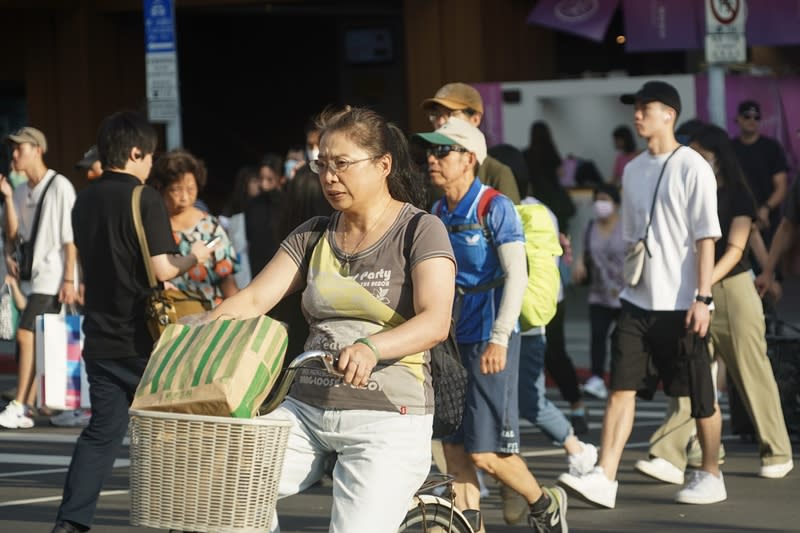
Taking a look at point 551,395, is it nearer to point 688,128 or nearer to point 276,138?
point 688,128

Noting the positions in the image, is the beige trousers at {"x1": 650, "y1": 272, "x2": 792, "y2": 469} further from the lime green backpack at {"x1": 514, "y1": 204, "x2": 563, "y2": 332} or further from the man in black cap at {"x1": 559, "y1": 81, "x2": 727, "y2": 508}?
the lime green backpack at {"x1": 514, "y1": 204, "x2": 563, "y2": 332}

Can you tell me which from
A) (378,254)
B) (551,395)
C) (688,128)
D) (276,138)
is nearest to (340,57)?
(276,138)

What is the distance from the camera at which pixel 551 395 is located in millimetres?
13055

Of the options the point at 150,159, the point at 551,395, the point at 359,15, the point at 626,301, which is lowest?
the point at 551,395

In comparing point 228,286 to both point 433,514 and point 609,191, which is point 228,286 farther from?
point 609,191

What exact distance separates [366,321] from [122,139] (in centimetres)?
277

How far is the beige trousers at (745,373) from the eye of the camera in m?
8.94

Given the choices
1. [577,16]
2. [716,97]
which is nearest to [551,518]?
[716,97]

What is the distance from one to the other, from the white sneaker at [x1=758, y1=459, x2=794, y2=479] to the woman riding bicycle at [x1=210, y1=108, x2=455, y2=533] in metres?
4.32

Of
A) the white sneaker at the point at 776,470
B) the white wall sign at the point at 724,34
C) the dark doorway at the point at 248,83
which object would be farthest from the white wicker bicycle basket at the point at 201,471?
the dark doorway at the point at 248,83

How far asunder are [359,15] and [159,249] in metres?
16.7

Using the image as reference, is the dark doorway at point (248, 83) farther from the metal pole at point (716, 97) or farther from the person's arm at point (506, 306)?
the person's arm at point (506, 306)

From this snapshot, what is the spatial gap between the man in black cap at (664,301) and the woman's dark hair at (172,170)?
2.39 meters

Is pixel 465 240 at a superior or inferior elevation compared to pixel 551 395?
superior
